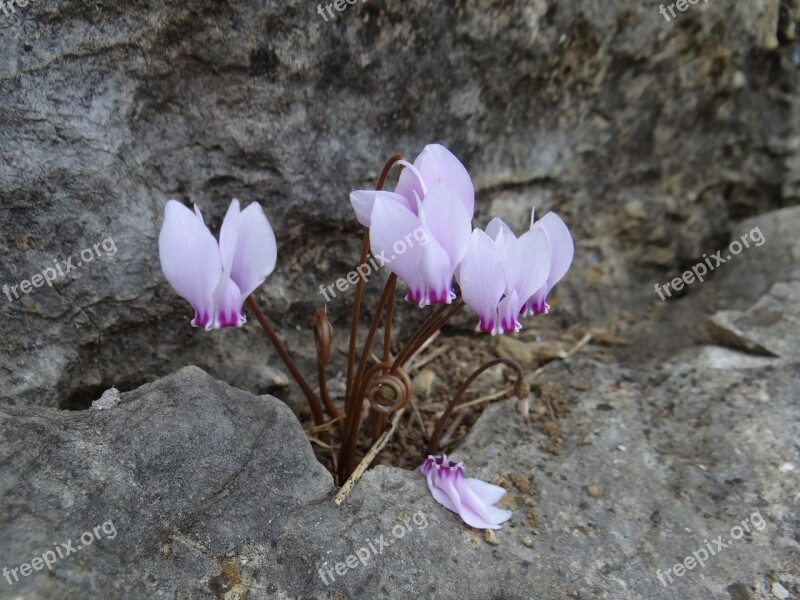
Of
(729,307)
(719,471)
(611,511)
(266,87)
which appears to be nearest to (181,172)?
(266,87)

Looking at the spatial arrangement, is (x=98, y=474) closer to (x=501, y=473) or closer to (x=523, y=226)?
(x=501, y=473)

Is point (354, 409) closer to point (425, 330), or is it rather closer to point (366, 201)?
point (425, 330)

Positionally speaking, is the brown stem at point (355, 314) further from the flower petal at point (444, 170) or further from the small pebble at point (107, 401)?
the small pebble at point (107, 401)

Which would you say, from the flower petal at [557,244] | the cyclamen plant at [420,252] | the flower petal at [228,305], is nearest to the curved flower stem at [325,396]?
the cyclamen plant at [420,252]

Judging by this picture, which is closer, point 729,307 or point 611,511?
point 611,511

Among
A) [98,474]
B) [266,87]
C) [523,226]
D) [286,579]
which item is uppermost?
[266,87]

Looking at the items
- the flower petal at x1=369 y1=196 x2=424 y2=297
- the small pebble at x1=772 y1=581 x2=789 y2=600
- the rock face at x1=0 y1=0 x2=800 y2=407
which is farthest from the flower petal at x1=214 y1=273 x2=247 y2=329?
the small pebble at x1=772 y1=581 x2=789 y2=600

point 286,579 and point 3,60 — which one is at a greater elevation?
point 3,60

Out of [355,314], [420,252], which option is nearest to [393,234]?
[420,252]
